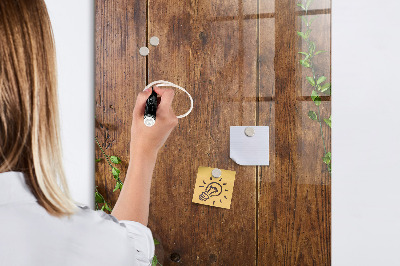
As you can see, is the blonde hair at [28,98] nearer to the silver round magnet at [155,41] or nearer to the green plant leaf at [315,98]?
the silver round magnet at [155,41]

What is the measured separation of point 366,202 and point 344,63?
1.16 feet

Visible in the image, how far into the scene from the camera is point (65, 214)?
449 millimetres

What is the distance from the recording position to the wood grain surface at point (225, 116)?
0.92 m

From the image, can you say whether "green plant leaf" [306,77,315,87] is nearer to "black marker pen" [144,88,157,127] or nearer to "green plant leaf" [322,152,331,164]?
"green plant leaf" [322,152,331,164]

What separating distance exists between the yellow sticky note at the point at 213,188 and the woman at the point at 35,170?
0.47 metres

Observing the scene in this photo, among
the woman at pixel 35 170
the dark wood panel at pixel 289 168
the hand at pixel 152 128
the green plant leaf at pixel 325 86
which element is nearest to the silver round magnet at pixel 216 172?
the dark wood panel at pixel 289 168

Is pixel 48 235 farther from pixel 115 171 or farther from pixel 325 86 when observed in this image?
pixel 325 86

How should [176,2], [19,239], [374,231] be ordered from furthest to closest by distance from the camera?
[176,2]
[374,231]
[19,239]

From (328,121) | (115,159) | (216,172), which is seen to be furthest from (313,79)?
(115,159)

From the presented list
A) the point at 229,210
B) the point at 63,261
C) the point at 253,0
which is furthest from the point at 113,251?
the point at 253,0

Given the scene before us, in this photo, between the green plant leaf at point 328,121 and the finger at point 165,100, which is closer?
the finger at point 165,100

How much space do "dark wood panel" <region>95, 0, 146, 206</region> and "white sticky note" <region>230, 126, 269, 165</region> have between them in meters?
0.29

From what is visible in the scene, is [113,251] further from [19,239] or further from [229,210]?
[229,210]

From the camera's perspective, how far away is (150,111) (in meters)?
0.73
